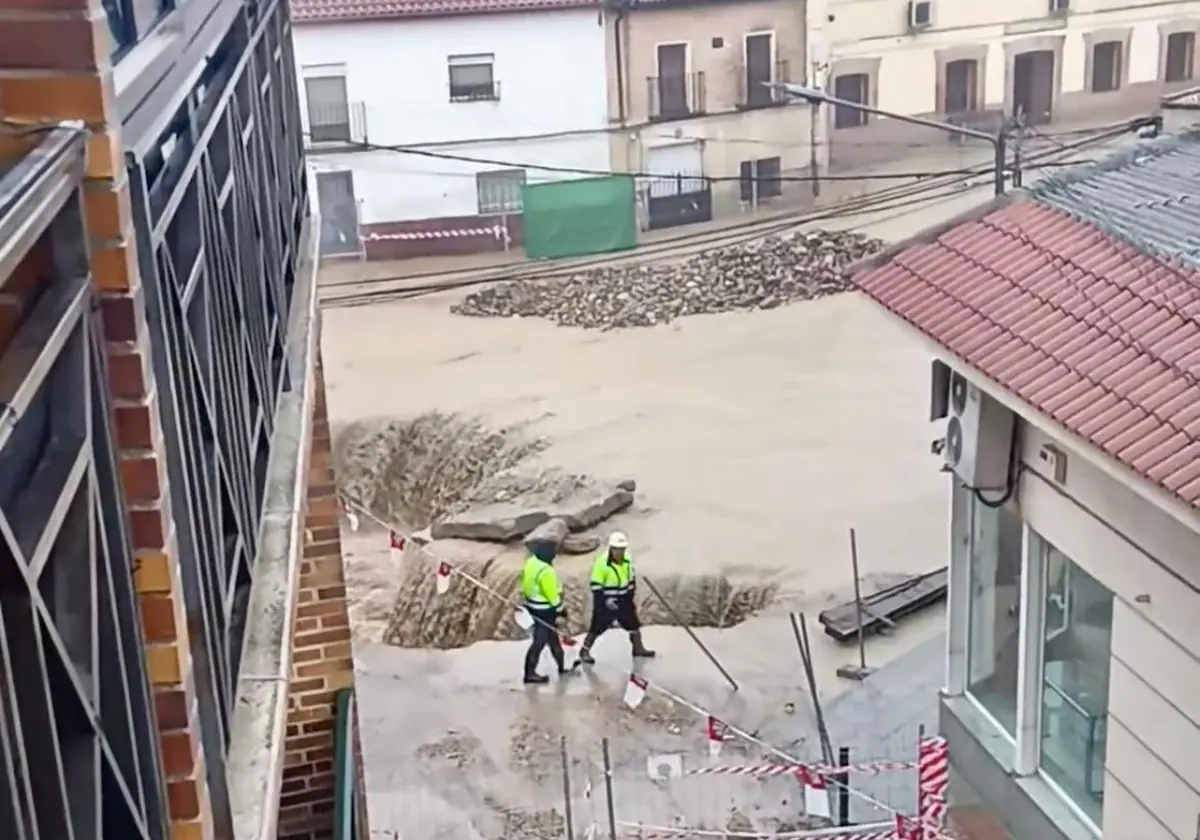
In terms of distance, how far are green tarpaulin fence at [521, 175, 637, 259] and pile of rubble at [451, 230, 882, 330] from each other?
1.25 metres

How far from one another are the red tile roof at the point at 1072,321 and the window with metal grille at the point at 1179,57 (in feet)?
93.0

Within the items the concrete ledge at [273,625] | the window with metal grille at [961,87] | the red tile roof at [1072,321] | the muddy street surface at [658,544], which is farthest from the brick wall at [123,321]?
the window with metal grille at [961,87]

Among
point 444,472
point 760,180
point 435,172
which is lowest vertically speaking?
point 444,472

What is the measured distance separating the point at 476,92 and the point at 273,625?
24284 mm

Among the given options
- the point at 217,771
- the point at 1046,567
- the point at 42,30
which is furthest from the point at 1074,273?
the point at 42,30

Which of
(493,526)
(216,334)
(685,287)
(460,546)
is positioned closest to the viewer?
(216,334)

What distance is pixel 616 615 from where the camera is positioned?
41.6 feet

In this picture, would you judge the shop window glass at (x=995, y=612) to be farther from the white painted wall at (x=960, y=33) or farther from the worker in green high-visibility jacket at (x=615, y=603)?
the white painted wall at (x=960, y=33)

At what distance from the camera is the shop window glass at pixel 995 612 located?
7.63 meters

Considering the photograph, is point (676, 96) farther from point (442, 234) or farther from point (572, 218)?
point (442, 234)

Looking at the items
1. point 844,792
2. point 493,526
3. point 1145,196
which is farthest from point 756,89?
point 1145,196

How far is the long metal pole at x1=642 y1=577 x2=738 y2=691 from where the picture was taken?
39.9ft

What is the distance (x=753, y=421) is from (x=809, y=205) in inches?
414

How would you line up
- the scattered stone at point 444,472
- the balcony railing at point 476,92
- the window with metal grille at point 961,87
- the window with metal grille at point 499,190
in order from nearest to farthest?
1. the scattered stone at point 444,472
2. the balcony railing at point 476,92
3. the window with metal grille at point 499,190
4. the window with metal grille at point 961,87
